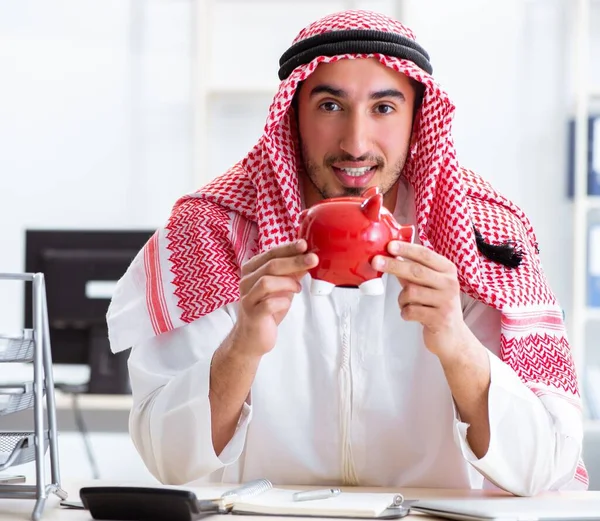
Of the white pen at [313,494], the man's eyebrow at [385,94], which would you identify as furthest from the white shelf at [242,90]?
the white pen at [313,494]

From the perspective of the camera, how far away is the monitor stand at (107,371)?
3311mm

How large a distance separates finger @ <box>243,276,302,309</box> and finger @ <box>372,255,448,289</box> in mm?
150

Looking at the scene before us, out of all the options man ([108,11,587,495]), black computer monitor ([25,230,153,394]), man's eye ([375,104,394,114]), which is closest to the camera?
man ([108,11,587,495])

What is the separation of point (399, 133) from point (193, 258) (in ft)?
1.46

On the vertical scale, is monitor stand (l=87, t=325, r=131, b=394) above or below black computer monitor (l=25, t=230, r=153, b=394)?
below

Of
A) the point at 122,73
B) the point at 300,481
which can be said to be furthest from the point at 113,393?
the point at 300,481

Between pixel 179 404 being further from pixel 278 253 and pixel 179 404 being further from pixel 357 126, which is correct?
pixel 357 126

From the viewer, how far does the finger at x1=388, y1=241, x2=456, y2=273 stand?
1.26 metres

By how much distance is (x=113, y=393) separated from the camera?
11.4ft

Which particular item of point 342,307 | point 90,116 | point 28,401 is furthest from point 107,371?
point 28,401

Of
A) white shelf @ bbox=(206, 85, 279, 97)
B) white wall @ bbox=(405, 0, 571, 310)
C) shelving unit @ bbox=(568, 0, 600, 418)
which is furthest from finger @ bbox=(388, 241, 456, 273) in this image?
white wall @ bbox=(405, 0, 571, 310)

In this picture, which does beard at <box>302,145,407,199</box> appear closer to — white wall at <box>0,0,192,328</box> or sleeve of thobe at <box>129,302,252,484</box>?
sleeve of thobe at <box>129,302,252,484</box>

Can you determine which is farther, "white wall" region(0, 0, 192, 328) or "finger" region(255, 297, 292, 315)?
"white wall" region(0, 0, 192, 328)

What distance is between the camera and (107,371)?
3.44m
